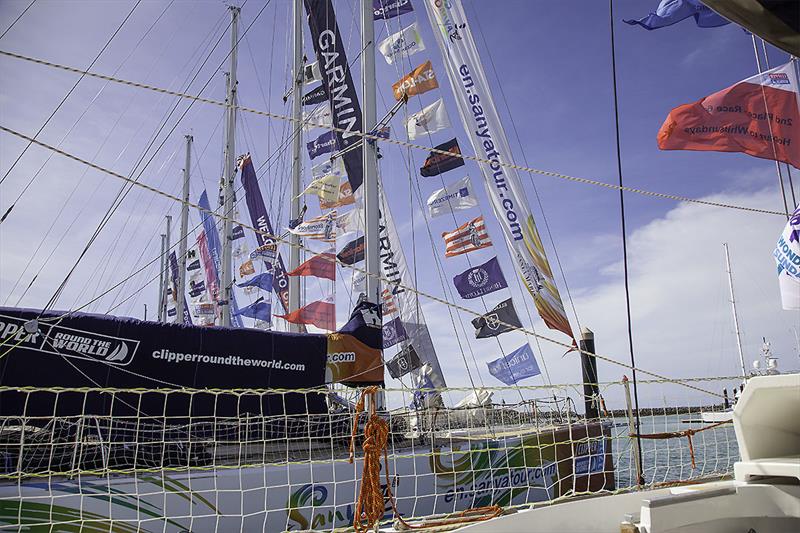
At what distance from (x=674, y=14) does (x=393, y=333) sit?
36.8 ft

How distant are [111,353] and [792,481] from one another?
7008mm

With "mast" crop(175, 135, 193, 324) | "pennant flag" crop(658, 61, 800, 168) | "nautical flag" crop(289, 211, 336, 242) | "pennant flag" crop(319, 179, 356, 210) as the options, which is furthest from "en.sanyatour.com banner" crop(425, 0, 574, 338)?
"mast" crop(175, 135, 193, 324)

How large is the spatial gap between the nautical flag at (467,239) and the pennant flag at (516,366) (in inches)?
97.0

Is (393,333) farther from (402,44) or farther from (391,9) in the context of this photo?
(391,9)

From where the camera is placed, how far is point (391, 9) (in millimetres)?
13711

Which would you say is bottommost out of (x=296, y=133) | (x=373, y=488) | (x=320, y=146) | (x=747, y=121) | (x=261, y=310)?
(x=373, y=488)

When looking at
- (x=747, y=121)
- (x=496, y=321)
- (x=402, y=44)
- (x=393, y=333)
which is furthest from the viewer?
(x=393, y=333)

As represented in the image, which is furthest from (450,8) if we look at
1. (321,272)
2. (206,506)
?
(206,506)

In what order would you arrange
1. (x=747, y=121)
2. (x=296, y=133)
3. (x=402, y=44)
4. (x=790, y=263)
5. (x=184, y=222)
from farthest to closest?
(x=184, y=222) < (x=296, y=133) < (x=402, y=44) < (x=747, y=121) < (x=790, y=263)

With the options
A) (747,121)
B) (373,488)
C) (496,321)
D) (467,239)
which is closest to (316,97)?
(467,239)

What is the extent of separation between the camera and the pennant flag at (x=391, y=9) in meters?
13.7

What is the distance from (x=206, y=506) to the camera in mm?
6426

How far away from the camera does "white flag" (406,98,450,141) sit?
1304 cm

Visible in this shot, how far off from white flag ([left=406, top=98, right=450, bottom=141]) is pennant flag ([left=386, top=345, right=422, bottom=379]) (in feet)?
19.1
